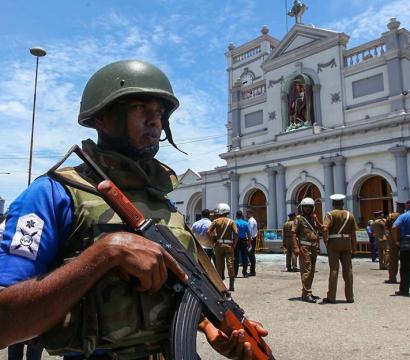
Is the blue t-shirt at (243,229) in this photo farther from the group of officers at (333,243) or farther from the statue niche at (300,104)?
the statue niche at (300,104)

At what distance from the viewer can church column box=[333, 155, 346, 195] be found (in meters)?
17.0

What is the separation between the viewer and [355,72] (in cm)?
1767

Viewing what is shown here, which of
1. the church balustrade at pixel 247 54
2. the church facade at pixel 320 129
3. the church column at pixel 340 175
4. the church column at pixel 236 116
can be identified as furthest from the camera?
the church balustrade at pixel 247 54

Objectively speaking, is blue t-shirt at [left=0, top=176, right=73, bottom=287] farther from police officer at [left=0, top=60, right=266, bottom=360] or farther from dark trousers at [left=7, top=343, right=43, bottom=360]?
dark trousers at [left=7, top=343, right=43, bottom=360]

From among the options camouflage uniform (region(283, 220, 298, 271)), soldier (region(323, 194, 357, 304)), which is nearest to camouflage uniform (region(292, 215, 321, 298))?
soldier (region(323, 194, 357, 304))

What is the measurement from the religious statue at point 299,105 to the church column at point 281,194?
6.86ft

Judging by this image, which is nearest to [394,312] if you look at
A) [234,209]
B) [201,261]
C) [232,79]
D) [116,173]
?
[201,261]

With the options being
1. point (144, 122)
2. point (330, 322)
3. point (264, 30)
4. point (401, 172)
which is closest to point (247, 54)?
point (264, 30)

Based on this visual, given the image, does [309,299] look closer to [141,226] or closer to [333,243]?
[333,243]

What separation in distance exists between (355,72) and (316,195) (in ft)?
19.0

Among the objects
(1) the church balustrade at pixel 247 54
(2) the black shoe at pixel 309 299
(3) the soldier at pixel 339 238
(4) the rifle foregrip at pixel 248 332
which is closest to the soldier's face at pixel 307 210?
(3) the soldier at pixel 339 238

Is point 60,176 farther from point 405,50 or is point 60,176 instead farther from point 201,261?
point 405,50

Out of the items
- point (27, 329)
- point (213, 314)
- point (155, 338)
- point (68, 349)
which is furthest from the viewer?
point (213, 314)

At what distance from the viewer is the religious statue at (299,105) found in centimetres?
1886
